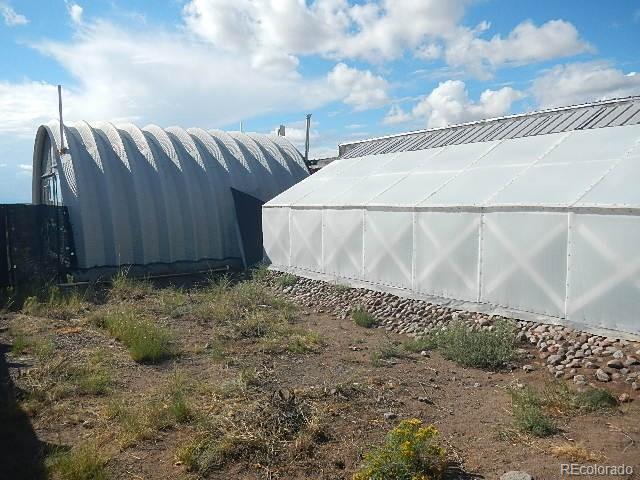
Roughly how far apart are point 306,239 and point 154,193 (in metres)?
5.88

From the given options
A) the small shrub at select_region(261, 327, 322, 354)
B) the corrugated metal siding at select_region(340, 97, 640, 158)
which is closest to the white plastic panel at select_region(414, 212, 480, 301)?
the small shrub at select_region(261, 327, 322, 354)

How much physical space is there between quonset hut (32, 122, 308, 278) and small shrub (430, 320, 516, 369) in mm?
10166

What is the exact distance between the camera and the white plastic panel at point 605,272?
7.70 metres

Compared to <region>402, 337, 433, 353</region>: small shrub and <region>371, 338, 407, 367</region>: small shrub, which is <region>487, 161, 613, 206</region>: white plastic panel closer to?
<region>402, 337, 433, 353</region>: small shrub

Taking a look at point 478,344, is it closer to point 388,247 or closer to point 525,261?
point 525,261

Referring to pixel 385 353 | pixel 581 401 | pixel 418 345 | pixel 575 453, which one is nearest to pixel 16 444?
pixel 385 353

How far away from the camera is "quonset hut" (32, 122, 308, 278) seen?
16016mm

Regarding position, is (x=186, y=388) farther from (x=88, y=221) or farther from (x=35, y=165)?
(x=35, y=165)

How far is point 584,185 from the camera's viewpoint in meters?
8.98

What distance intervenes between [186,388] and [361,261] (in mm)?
6763

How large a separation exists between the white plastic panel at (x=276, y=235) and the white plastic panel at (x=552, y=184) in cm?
730

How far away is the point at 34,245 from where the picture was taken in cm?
1518

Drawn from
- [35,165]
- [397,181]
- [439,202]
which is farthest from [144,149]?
[439,202]

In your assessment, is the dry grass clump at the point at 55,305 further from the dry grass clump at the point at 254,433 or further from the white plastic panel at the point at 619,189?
the white plastic panel at the point at 619,189
